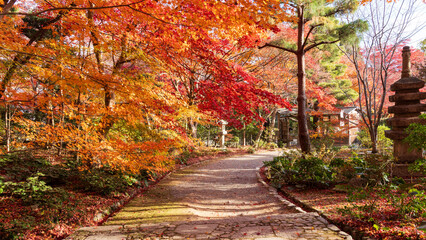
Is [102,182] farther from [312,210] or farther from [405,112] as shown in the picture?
[405,112]

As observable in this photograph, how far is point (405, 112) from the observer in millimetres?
6250

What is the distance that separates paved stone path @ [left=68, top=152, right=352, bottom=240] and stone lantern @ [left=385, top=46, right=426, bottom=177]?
3390 mm

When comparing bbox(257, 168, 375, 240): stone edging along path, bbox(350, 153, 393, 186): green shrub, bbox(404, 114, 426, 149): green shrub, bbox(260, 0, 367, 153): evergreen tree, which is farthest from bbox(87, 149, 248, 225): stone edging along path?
bbox(404, 114, 426, 149): green shrub

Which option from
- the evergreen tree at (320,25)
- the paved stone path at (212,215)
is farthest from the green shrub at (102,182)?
the evergreen tree at (320,25)

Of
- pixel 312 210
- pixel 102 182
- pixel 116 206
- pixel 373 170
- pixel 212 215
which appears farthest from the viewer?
pixel 102 182

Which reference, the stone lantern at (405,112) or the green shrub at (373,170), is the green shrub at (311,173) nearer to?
the green shrub at (373,170)

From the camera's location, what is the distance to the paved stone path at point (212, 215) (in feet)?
11.9

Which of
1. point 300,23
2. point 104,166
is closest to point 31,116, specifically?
point 104,166

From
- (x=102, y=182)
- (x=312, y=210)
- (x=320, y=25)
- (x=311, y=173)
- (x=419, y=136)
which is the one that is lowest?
(x=312, y=210)

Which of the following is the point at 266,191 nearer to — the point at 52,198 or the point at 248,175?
the point at 248,175

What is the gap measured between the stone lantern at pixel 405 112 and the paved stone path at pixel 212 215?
11.1 ft

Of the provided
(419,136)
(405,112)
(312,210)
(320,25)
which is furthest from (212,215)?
(320,25)

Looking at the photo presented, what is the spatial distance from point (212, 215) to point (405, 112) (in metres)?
5.69

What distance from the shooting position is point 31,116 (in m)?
14.2
